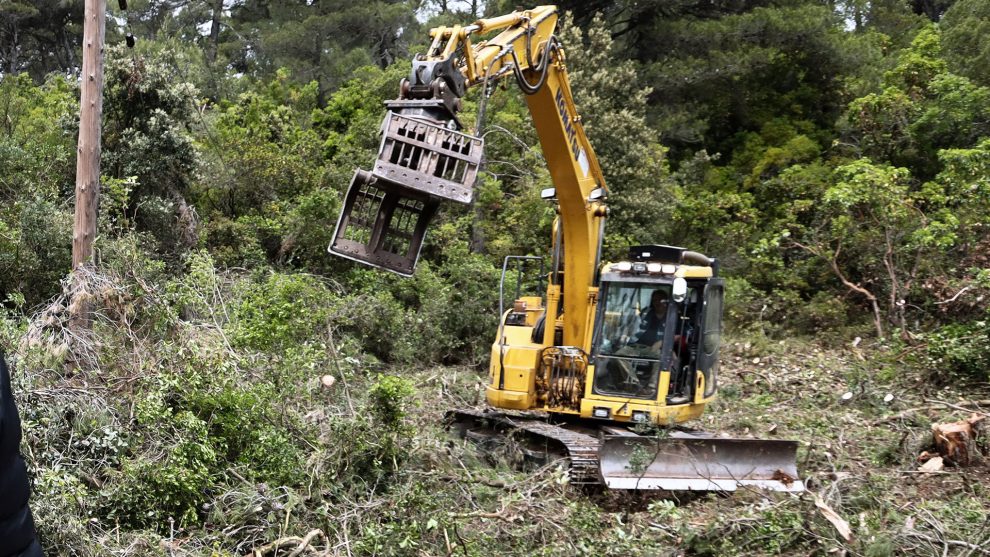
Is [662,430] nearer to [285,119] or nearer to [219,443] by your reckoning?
[219,443]

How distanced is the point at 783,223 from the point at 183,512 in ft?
47.8

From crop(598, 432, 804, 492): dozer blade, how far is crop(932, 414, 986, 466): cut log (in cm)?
146

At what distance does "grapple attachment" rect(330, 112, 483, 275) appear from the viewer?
21.9 ft

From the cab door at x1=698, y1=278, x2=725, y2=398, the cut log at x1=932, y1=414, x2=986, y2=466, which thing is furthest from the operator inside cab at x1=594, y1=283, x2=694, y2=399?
the cut log at x1=932, y1=414, x2=986, y2=466

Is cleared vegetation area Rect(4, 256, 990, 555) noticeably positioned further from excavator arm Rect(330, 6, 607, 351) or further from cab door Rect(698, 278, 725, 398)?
excavator arm Rect(330, 6, 607, 351)

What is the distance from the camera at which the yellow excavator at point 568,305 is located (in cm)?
693

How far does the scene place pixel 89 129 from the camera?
31.8 feet

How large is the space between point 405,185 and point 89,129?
15.7 feet

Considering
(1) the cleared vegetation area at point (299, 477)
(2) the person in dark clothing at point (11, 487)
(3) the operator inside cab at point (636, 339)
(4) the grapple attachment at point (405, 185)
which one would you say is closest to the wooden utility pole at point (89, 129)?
(1) the cleared vegetation area at point (299, 477)

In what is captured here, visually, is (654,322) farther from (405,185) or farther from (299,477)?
(299,477)

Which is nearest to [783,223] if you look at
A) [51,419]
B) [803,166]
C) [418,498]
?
[803,166]

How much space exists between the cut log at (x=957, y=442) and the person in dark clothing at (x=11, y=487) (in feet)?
25.0

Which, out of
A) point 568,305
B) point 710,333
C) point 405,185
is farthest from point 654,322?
point 405,185

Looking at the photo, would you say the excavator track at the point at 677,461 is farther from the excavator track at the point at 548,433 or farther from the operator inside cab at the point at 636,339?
the operator inside cab at the point at 636,339
